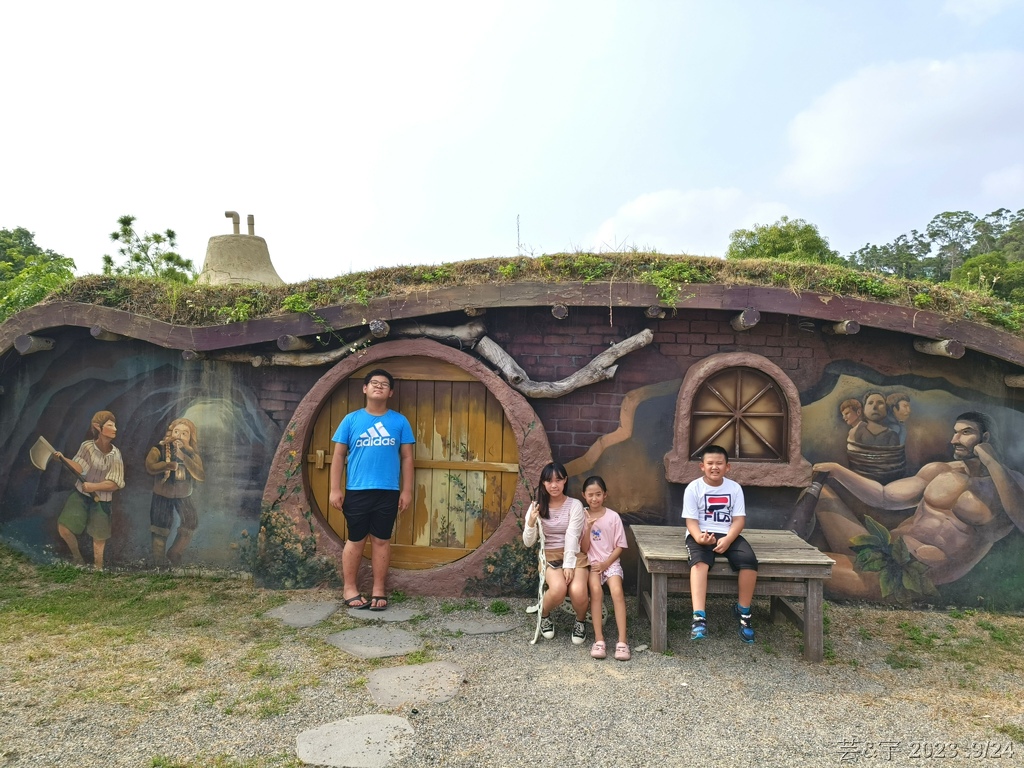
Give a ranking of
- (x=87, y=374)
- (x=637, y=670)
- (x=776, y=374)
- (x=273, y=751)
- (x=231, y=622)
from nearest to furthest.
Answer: (x=273, y=751), (x=637, y=670), (x=231, y=622), (x=776, y=374), (x=87, y=374)

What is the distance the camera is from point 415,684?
3.62 m

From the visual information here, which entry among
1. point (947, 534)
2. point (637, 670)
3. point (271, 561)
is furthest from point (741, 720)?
point (271, 561)

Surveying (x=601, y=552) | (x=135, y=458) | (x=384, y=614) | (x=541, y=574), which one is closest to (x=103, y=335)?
(x=135, y=458)

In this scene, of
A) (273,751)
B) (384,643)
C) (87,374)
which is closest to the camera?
(273,751)

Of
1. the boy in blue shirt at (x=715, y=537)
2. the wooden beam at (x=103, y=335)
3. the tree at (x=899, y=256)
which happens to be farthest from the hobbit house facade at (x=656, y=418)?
the tree at (x=899, y=256)

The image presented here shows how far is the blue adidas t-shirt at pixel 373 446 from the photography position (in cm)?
481

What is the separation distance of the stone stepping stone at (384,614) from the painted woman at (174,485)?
1.93 meters

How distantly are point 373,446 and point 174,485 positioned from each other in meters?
2.16

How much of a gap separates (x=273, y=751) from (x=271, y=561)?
2421 millimetres

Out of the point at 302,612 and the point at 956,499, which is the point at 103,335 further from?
the point at 956,499

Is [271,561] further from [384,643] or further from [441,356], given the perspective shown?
[441,356]

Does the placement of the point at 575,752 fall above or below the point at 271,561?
below

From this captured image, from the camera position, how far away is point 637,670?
383 centimetres

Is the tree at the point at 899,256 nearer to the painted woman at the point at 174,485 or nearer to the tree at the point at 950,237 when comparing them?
the tree at the point at 950,237
